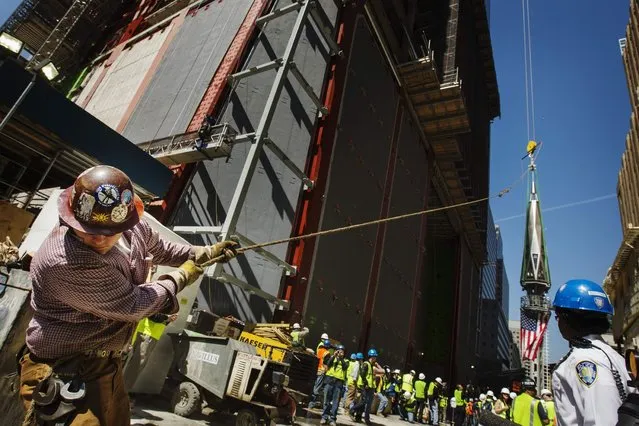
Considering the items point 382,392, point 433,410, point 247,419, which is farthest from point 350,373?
point 433,410

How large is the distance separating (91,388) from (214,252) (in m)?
1.06

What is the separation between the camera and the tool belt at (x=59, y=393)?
1705 mm

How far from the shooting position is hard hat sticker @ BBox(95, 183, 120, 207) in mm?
1735

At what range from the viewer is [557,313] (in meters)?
2.60

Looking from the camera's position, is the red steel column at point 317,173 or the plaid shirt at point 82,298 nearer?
the plaid shirt at point 82,298

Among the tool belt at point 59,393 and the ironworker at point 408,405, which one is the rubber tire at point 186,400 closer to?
the tool belt at point 59,393

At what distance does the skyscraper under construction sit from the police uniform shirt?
918cm

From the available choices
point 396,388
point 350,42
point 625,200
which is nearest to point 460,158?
→ point 625,200

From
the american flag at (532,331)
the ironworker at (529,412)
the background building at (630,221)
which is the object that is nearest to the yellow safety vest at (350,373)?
the ironworker at (529,412)

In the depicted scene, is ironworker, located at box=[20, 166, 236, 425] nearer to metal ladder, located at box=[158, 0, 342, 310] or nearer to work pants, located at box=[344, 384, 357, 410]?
metal ladder, located at box=[158, 0, 342, 310]

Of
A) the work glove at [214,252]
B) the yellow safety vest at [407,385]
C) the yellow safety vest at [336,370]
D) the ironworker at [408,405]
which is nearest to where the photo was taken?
the work glove at [214,252]

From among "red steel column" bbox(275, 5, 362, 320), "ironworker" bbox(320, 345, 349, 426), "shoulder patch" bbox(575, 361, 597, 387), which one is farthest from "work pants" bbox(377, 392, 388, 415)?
"shoulder patch" bbox(575, 361, 597, 387)

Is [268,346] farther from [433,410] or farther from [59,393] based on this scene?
[433,410]

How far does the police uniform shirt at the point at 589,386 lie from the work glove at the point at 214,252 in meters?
2.26
